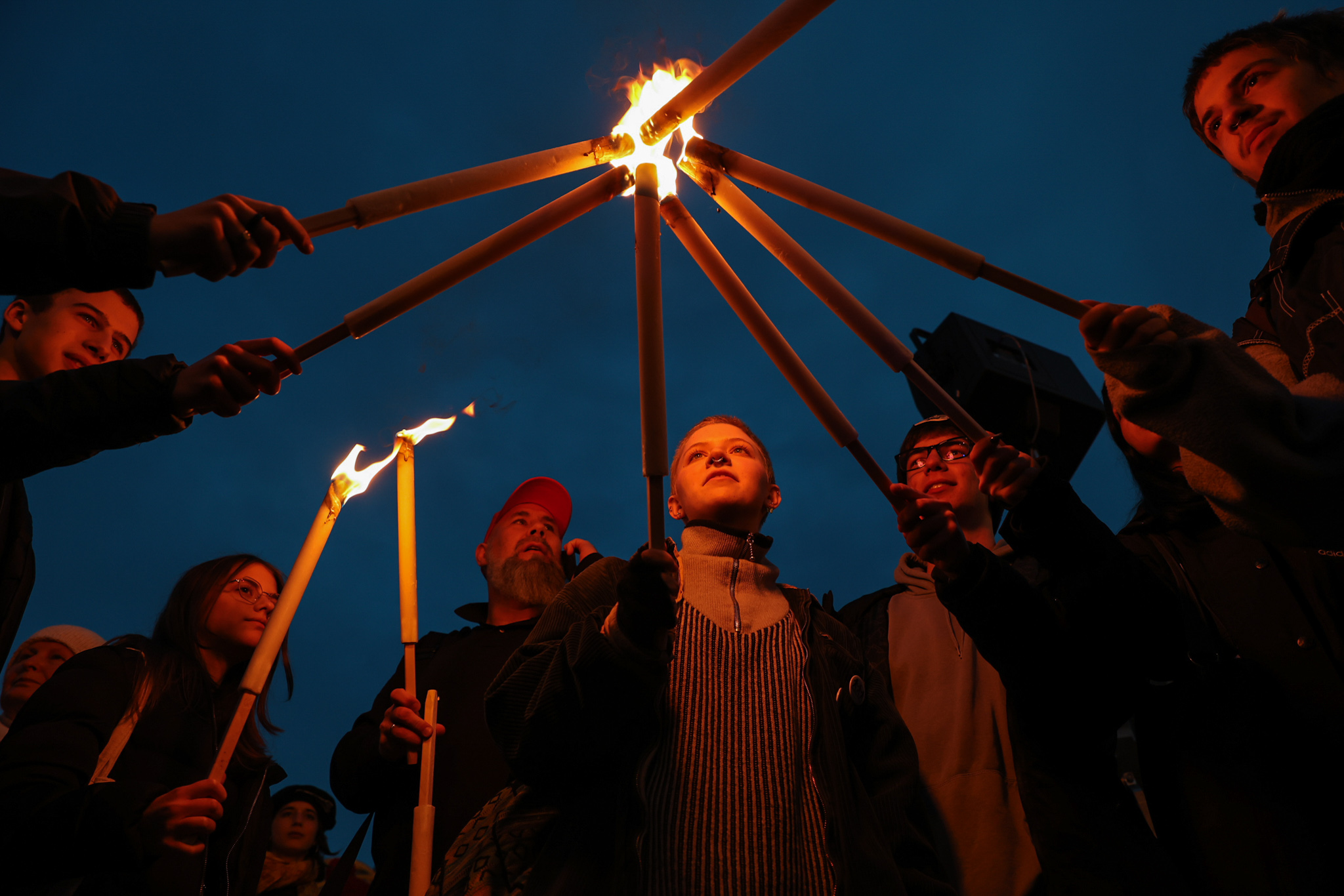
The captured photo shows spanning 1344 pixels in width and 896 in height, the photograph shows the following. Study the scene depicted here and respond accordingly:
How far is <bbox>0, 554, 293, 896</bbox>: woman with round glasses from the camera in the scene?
7.24ft

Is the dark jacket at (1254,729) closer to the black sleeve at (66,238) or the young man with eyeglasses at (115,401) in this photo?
the young man with eyeglasses at (115,401)

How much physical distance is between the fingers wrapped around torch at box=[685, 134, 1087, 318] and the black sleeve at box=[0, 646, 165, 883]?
2.49m

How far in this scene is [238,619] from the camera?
11.0 ft

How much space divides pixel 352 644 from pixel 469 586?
103ft

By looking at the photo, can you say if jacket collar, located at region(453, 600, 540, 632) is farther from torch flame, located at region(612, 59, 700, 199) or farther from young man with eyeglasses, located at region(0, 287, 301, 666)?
torch flame, located at region(612, 59, 700, 199)

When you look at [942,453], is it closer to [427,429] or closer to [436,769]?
[427,429]

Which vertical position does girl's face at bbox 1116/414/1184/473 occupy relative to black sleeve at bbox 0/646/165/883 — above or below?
above

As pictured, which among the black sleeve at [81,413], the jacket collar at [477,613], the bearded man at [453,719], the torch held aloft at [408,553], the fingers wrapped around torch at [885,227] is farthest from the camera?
the jacket collar at [477,613]

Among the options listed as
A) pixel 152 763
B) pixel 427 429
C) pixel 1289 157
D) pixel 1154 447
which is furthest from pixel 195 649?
pixel 1289 157

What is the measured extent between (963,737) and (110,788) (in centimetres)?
262

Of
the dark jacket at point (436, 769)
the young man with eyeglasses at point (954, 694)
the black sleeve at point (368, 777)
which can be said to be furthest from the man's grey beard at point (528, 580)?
the young man with eyeglasses at point (954, 694)

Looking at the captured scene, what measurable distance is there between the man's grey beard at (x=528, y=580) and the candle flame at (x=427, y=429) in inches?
43.6

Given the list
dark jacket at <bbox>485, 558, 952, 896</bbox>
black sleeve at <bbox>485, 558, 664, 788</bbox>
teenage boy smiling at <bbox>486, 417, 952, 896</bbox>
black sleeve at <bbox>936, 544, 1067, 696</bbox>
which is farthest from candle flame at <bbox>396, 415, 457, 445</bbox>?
black sleeve at <bbox>936, 544, 1067, 696</bbox>

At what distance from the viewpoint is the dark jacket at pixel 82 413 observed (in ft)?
6.43
